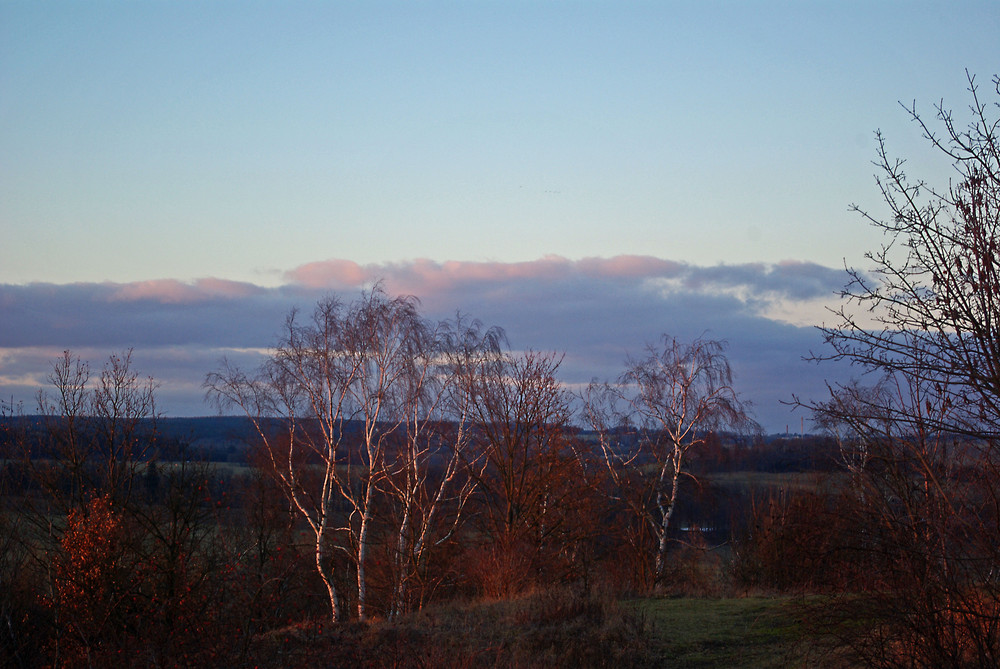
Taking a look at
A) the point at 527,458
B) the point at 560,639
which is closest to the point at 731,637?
the point at 560,639

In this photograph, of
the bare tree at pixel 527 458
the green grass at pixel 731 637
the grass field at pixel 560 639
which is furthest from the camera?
the bare tree at pixel 527 458

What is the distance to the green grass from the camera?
1155cm

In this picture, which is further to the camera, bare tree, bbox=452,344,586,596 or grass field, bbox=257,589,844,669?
bare tree, bbox=452,344,586,596

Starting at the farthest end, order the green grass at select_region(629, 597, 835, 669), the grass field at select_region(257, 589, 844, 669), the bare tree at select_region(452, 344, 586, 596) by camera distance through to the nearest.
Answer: the bare tree at select_region(452, 344, 586, 596)
the grass field at select_region(257, 589, 844, 669)
the green grass at select_region(629, 597, 835, 669)

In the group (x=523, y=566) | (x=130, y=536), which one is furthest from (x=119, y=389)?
(x=523, y=566)

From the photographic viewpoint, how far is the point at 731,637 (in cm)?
1337

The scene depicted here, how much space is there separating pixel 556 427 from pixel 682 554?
25.8 ft

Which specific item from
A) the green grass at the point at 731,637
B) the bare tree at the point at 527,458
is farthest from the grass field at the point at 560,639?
the bare tree at the point at 527,458

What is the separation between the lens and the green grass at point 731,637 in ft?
37.9

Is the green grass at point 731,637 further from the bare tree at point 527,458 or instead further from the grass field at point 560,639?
the bare tree at point 527,458

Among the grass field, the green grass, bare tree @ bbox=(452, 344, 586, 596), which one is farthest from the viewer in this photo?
bare tree @ bbox=(452, 344, 586, 596)

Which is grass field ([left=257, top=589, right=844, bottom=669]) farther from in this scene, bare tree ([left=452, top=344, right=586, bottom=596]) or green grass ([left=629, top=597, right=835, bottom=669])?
bare tree ([left=452, top=344, right=586, bottom=596])

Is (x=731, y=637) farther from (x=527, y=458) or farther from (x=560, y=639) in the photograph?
(x=527, y=458)

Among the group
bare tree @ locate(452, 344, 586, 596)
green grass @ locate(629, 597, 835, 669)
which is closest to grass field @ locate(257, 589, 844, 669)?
green grass @ locate(629, 597, 835, 669)
